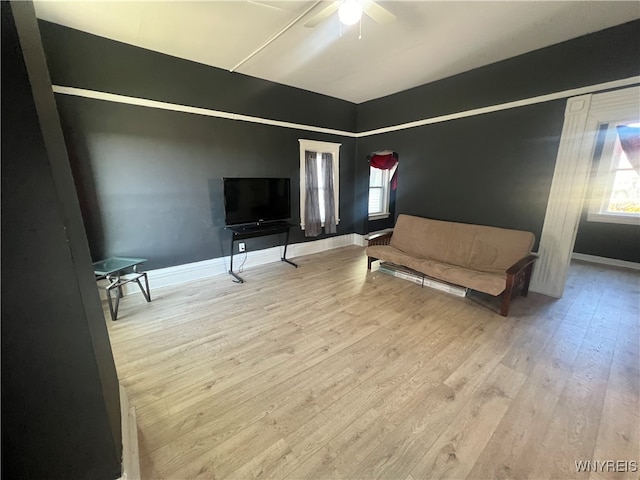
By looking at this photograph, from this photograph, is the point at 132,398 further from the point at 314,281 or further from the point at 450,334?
the point at 450,334

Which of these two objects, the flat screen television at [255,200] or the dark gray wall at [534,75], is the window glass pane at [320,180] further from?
the dark gray wall at [534,75]

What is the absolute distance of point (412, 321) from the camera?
2514 mm

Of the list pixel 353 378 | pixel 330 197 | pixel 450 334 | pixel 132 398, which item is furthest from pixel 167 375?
pixel 330 197

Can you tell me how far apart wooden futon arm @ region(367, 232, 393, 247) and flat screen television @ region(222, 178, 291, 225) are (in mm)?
1391

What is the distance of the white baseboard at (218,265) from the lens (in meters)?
3.26

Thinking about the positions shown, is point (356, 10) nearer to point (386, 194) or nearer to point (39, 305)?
point (39, 305)

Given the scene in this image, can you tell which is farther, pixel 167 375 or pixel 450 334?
pixel 450 334

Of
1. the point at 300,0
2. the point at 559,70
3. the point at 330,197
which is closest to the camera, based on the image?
the point at 300,0

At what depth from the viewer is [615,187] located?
4191 mm

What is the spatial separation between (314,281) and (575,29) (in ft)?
12.9

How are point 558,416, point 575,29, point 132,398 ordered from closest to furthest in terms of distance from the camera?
point 558,416 → point 132,398 → point 575,29

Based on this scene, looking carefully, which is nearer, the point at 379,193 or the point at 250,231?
the point at 250,231

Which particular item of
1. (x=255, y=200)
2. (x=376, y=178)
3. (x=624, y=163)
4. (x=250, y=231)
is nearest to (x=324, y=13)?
(x=255, y=200)

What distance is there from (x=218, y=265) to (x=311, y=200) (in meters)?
1.97
